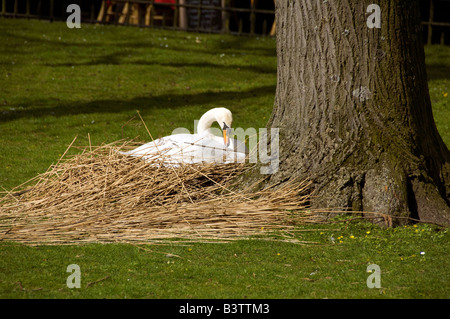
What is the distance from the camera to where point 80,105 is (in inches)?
462

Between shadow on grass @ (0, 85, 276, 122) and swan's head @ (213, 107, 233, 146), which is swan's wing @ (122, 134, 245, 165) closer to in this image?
swan's head @ (213, 107, 233, 146)

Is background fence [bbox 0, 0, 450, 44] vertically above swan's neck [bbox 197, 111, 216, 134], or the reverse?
background fence [bbox 0, 0, 450, 44]

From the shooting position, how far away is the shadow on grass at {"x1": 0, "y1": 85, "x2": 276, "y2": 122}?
1127cm

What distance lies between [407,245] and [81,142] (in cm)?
610

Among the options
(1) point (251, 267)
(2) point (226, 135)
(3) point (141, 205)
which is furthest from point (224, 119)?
(1) point (251, 267)

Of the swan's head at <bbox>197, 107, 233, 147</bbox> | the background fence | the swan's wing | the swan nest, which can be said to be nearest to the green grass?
the swan nest

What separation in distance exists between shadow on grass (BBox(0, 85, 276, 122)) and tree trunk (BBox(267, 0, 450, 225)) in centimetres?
584

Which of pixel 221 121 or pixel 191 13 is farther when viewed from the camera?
pixel 191 13

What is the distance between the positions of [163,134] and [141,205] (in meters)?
3.87

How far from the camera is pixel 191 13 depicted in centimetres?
1808

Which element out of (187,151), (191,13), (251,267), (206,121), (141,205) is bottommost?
(251,267)

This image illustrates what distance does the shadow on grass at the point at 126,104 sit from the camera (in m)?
11.3

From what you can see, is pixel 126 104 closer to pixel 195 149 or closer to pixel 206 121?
pixel 206 121
